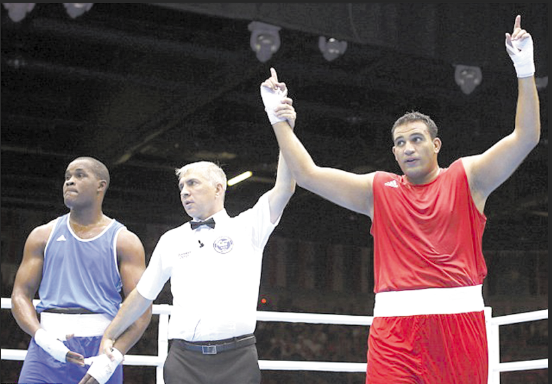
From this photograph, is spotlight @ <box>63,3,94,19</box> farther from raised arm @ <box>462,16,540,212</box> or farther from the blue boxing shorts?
raised arm @ <box>462,16,540,212</box>

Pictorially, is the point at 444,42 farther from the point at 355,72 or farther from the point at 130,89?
the point at 130,89

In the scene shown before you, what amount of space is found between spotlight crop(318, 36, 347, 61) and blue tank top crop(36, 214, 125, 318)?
3.84 meters

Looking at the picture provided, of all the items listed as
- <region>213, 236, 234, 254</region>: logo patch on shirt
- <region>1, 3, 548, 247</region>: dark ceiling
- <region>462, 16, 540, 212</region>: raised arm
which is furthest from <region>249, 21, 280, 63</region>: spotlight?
<region>462, 16, 540, 212</region>: raised arm

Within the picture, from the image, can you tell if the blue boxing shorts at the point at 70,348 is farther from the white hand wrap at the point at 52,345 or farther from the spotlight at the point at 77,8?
the spotlight at the point at 77,8

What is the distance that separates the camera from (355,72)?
7988mm

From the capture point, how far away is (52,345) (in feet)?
10.7

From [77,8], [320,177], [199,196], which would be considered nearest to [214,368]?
[199,196]

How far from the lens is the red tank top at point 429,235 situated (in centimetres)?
272

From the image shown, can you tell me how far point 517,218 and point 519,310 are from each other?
1.70 meters

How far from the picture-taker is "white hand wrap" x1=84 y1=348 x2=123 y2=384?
10.6 feet

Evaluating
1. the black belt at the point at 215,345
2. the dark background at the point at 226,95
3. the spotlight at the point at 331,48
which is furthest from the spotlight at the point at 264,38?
the black belt at the point at 215,345

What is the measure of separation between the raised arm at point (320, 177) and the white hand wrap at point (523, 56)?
63cm

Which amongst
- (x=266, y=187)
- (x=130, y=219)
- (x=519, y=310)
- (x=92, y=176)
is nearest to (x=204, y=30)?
(x=92, y=176)

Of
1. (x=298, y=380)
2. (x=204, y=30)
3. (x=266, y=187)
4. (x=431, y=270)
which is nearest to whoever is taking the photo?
(x=431, y=270)
